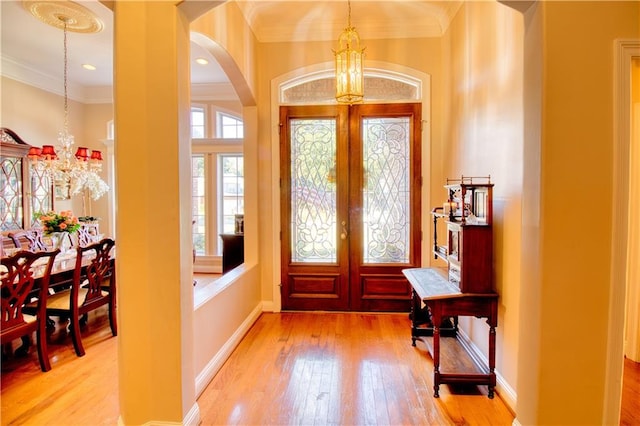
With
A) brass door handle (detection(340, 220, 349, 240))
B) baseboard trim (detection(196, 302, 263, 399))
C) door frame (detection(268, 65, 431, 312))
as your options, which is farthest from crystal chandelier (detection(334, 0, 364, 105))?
baseboard trim (detection(196, 302, 263, 399))

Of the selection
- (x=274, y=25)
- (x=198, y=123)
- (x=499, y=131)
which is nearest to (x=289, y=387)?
(x=499, y=131)

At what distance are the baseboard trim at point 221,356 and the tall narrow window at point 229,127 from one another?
3.73 m

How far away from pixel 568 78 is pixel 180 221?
229cm

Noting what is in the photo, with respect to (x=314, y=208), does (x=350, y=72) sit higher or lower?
higher

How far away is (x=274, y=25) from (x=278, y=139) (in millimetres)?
1346

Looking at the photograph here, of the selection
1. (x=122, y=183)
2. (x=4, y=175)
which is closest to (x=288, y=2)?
(x=122, y=183)

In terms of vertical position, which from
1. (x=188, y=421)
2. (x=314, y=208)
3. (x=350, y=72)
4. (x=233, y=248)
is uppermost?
(x=350, y=72)

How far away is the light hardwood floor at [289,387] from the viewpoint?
2.25 metres

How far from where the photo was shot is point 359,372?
2803 mm

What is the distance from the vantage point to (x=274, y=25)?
4.06 meters

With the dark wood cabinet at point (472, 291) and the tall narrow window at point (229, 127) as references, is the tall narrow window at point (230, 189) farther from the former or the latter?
the dark wood cabinet at point (472, 291)

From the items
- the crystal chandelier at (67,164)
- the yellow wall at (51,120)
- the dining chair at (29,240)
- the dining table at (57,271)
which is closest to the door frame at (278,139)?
the dining table at (57,271)

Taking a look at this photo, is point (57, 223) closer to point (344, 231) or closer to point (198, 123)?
point (198, 123)

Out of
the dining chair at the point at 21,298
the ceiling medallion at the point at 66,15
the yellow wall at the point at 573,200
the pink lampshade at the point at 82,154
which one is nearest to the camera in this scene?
the yellow wall at the point at 573,200
